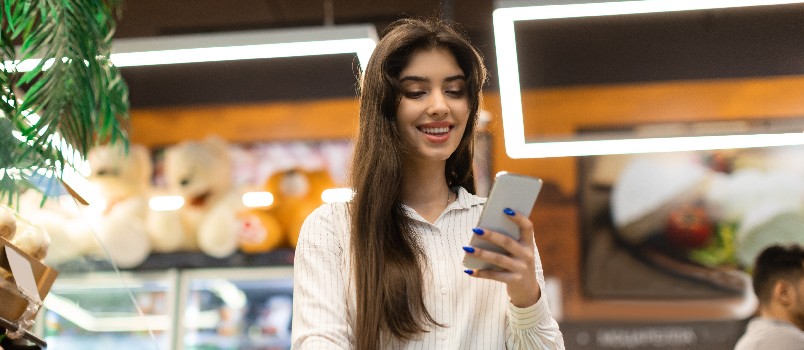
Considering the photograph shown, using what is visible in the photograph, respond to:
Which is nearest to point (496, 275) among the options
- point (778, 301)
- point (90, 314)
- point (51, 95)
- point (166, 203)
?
point (51, 95)

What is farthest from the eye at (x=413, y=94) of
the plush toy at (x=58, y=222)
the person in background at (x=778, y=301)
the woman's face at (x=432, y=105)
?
the person in background at (x=778, y=301)

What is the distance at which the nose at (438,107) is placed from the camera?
1540mm

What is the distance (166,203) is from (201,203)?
18 cm

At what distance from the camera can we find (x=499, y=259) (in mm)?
1347

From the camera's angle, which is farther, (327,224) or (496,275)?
(327,224)

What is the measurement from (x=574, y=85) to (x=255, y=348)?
2.13m

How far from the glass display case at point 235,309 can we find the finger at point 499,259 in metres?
3.57

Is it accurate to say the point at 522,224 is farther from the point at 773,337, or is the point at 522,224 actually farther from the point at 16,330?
the point at 773,337

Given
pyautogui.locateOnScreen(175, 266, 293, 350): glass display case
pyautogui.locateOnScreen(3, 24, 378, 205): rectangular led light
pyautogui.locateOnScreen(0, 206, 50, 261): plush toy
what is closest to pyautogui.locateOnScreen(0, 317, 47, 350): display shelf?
pyautogui.locateOnScreen(0, 206, 50, 261): plush toy

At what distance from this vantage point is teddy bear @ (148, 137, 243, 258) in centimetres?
482

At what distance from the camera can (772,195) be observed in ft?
16.4

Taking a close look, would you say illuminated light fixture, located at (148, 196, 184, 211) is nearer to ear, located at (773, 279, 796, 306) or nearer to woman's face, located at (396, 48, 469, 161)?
ear, located at (773, 279, 796, 306)

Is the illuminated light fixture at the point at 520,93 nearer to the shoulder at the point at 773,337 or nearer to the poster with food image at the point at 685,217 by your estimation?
the poster with food image at the point at 685,217

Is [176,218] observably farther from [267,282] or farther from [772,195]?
[772,195]
